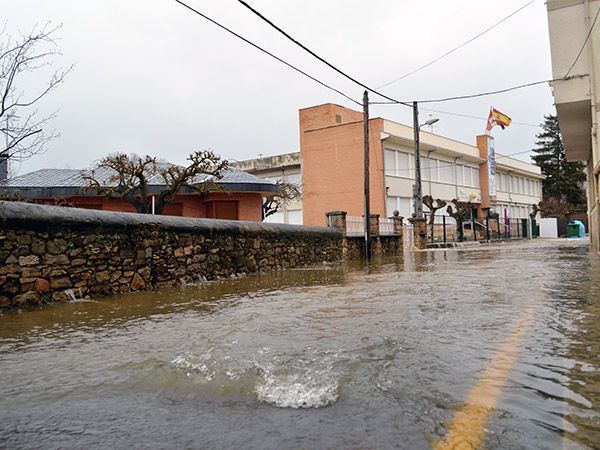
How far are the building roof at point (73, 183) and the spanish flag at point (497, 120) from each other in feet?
83.9

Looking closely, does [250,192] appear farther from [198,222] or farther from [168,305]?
[168,305]

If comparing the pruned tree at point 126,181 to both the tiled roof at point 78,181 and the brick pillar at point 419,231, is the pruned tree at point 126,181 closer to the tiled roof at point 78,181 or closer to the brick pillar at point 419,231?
the tiled roof at point 78,181

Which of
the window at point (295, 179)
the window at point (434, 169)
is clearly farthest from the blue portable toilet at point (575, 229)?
the window at point (295, 179)

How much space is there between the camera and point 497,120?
3962 centimetres

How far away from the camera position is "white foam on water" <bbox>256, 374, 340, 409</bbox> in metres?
2.70

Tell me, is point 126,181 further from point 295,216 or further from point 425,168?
point 425,168

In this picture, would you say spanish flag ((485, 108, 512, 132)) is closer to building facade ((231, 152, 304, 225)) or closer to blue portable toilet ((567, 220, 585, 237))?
blue portable toilet ((567, 220, 585, 237))

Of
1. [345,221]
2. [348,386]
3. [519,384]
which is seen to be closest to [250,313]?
[348,386]

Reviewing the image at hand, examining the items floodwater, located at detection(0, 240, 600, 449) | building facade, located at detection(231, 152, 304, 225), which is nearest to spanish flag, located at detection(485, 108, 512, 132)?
A: building facade, located at detection(231, 152, 304, 225)

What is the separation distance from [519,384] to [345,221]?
1536cm

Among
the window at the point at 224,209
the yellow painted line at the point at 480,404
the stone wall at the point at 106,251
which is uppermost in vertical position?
the window at the point at 224,209

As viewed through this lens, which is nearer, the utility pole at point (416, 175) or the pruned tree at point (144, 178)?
the pruned tree at point (144, 178)

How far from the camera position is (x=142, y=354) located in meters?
3.88

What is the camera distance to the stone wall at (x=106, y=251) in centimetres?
686
